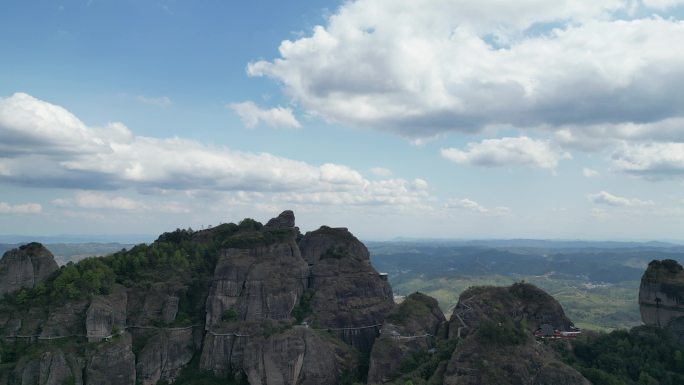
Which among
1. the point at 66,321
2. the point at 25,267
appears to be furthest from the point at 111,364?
the point at 25,267

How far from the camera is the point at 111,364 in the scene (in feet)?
222

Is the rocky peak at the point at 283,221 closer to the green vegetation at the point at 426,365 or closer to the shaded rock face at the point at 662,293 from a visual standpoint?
the green vegetation at the point at 426,365

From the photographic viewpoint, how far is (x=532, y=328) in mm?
71438

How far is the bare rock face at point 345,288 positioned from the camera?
81.2 m

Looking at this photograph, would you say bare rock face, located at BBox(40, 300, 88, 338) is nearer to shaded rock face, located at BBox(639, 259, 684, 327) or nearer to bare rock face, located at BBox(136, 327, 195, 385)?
bare rock face, located at BBox(136, 327, 195, 385)

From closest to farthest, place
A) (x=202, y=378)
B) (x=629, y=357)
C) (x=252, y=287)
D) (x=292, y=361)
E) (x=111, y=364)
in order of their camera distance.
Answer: (x=629, y=357), (x=111, y=364), (x=292, y=361), (x=202, y=378), (x=252, y=287)

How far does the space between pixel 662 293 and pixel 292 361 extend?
2042 inches

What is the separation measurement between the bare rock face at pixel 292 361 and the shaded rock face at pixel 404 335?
21.8 ft

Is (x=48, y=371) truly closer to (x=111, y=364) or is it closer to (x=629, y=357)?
(x=111, y=364)

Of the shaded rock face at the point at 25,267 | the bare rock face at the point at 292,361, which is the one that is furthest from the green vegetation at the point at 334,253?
the shaded rock face at the point at 25,267

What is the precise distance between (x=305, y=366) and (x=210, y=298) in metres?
20.7

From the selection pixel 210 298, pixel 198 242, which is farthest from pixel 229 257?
pixel 198 242

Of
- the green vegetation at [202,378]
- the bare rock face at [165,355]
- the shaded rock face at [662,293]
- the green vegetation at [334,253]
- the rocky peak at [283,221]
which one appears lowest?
the green vegetation at [202,378]

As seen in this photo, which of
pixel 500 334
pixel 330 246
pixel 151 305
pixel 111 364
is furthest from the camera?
pixel 330 246
